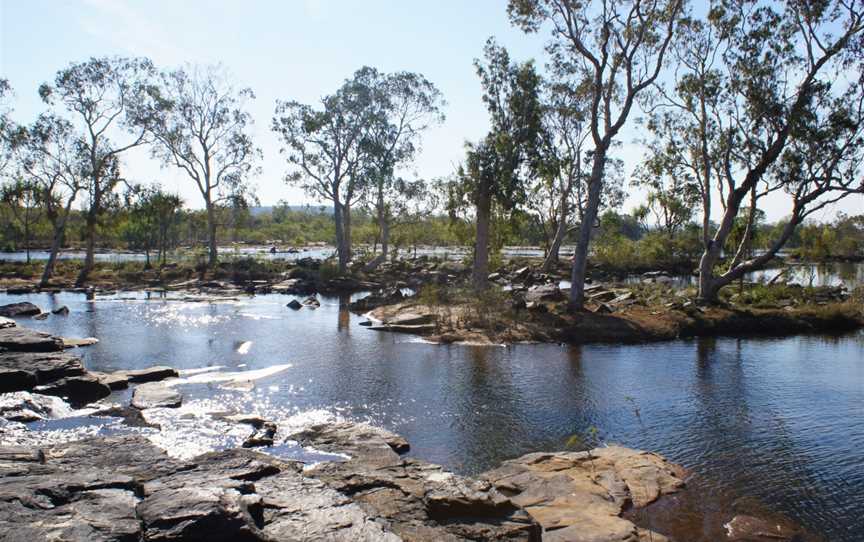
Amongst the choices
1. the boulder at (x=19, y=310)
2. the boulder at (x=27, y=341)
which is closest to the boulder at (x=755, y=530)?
the boulder at (x=27, y=341)

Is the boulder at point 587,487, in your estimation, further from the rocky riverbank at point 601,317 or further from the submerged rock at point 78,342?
the submerged rock at point 78,342

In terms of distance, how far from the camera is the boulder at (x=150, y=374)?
15.5 meters

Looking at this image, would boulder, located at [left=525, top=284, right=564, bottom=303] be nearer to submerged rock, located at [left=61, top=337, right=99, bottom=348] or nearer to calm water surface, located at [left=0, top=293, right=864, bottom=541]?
calm water surface, located at [left=0, top=293, right=864, bottom=541]

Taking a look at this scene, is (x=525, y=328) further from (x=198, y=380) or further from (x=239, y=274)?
(x=239, y=274)

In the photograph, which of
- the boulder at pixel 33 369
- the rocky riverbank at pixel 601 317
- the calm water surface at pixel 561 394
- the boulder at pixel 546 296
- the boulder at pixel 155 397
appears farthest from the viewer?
the boulder at pixel 546 296

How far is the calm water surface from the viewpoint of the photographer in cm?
1049

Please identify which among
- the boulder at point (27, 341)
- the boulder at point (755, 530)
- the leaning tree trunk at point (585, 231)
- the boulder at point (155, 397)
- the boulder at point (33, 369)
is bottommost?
the boulder at point (755, 530)

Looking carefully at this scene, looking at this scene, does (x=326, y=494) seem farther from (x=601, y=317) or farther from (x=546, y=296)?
(x=546, y=296)

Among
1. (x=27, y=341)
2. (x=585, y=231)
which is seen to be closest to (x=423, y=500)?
(x=27, y=341)

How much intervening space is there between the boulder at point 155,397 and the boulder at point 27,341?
12.6ft

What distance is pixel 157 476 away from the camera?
8.23 meters

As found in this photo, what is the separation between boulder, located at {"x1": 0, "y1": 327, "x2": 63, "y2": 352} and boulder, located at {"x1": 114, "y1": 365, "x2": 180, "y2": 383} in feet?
7.14

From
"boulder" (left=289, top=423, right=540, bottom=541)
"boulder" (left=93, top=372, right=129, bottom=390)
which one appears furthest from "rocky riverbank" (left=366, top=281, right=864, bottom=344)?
"boulder" (left=289, top=423, right=540, bottom=541)

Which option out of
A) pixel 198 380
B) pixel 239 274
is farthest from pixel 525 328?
pixel 239 274
